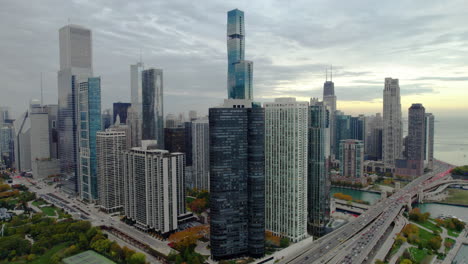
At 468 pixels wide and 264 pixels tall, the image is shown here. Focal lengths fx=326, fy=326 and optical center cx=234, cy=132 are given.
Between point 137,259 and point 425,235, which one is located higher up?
point 137,259

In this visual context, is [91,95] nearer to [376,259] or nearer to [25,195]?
[25,195]

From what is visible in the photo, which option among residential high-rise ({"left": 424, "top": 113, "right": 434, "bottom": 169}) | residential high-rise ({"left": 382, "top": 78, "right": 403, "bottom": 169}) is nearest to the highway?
residential high-rise ({"left": 382, "top": 78, "right": 403, "bottom": 169})

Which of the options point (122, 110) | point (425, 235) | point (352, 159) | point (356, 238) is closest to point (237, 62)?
point (356, 238)

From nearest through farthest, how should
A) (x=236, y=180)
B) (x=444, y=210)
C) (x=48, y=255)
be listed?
(x=236, y=180) < (x=48, y=255) < (x=444, y=210)

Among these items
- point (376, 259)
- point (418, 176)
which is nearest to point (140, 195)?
point (376, 259)

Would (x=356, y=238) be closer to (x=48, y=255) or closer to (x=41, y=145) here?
(x=48, y=255)

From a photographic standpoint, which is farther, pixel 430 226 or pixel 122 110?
pixel 122 110
